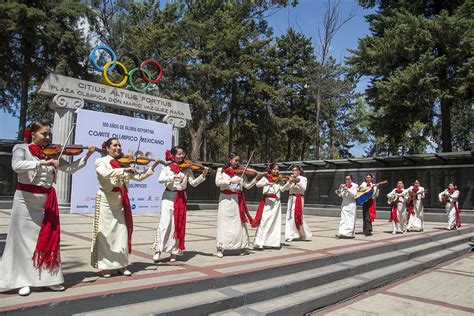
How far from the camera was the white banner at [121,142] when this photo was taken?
45.3 ft

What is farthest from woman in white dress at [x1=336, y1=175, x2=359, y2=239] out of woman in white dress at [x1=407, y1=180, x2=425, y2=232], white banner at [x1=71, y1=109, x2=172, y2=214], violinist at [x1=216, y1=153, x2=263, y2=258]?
white banner at [x1=71, y1=109, x2=172, y2=214]

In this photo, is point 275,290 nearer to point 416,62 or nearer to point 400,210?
point 400,210

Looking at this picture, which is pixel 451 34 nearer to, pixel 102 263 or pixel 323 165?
pixel 323 165

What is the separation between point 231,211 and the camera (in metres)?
7.08

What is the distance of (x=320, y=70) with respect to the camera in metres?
30.3

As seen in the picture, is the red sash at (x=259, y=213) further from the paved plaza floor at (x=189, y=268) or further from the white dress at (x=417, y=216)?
the white dress at (x=417, y=216)

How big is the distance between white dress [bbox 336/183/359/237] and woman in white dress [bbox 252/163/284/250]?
118 inches

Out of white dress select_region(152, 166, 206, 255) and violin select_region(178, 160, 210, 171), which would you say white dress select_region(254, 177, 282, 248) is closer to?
violin select_region(178, 160, 210, 171)

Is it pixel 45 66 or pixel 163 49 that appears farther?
pixel 163 49

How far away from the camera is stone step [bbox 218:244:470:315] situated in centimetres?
502

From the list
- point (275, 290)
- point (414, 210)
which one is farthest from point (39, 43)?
point (275, 290)

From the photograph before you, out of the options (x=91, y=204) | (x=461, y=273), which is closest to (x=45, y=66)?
(x=91, y=204)

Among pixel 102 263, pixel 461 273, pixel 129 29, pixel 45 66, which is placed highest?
pixel 129 29

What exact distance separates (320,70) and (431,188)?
14.7 meters
